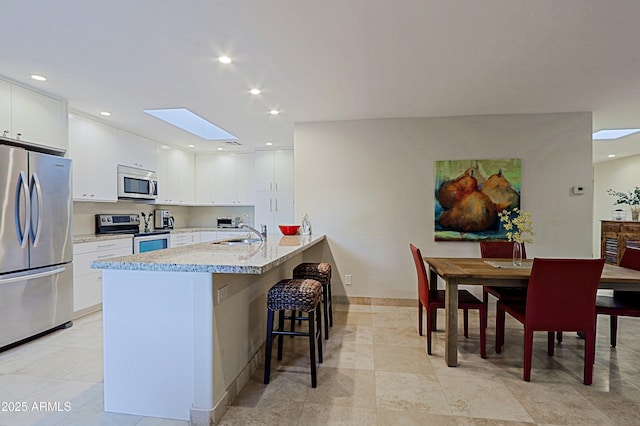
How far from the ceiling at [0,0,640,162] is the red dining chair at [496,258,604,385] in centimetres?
158

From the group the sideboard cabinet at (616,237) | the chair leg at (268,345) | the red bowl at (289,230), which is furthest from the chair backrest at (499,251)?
the sideboard cabinet at (616,237)

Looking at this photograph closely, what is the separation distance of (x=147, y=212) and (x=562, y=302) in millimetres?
5742

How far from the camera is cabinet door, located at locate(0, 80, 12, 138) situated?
2.87 metres

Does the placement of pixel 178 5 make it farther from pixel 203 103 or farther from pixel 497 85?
pixel 497 85

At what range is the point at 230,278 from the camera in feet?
6.94

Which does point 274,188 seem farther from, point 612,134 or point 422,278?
point 612,134

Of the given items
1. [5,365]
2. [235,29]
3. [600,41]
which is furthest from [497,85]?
[5,365]

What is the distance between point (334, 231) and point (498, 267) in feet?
6.84

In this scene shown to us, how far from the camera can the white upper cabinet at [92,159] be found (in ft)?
12.8

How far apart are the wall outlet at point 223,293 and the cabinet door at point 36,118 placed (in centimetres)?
264

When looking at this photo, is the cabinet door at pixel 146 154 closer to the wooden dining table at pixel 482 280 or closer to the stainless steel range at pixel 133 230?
the stainless steel range at pixel 133 230

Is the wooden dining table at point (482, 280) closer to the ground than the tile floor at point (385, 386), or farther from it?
→ farther from it

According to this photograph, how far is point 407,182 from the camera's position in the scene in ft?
13.9

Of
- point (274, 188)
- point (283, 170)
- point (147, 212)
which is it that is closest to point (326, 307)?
point (274, 188)
